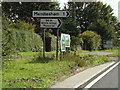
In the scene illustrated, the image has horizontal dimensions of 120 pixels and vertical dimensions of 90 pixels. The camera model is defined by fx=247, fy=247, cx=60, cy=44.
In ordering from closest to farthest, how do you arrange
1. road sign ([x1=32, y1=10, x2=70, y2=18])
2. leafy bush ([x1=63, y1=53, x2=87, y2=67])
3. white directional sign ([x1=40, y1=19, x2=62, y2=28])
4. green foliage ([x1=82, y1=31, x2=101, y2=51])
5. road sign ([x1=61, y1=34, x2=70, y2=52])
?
road sign ([x1=32, y1=10, x2=70, y2=18]) → leafy bush ([x1=63, y1=53, x2=87, y2=67]) → white directional sign ([x1=40, y1=19, x2=62, y2=28]) → road sign ([x1=61, y1=34, x2=70, y2=52]) → green foliage ([x1=82, y1=31, x2=101, y2=51])

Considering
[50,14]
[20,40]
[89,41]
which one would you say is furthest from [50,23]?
[89,41]

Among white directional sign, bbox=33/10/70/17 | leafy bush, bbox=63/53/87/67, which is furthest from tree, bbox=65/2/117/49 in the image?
white directional sign, bbox=33/10/70/17

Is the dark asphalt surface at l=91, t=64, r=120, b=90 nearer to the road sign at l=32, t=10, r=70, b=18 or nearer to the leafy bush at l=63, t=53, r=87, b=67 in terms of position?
the leafy bush at l=63, t=53, r=87, b=67

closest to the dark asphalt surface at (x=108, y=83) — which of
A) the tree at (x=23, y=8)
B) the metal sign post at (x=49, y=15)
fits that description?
the metal sign post at (x=49, y=15)

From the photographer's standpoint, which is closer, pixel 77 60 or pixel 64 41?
pixel 77 60

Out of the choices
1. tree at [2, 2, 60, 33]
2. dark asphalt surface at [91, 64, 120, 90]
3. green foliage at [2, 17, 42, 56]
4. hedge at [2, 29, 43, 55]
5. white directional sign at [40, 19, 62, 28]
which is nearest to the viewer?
dark asphalt surface at [91, 64, 120, 90]

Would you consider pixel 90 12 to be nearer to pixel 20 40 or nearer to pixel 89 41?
pixel 89 41

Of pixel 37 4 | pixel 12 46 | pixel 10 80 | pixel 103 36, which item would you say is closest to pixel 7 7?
pixel 37 4

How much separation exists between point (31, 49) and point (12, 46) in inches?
661

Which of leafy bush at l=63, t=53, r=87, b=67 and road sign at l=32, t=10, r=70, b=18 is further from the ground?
road sign at l=32, t=10, r=70, b=18

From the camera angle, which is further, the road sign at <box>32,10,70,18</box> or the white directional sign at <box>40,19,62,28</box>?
the white directional sign at <box>40,19,62,28</box>

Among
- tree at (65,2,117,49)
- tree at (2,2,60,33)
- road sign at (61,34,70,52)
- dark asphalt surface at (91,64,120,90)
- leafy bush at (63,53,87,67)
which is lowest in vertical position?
dark asphalt surface at (91,64,120,90)

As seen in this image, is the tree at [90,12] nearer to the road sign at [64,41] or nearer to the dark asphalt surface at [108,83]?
the road sign at [64,41]

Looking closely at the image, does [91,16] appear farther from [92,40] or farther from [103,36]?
[92,40]
